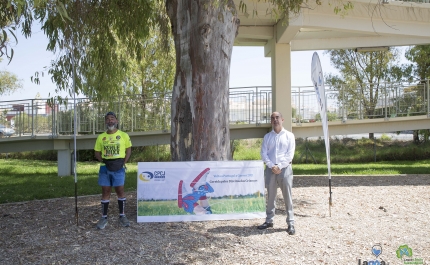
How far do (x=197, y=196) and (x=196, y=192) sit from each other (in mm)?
75

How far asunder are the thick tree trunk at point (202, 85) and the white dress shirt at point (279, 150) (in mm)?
1492

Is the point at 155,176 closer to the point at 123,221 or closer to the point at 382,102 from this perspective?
the point at 123,221

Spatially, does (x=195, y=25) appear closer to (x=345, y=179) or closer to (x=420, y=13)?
(x=345, y=179)

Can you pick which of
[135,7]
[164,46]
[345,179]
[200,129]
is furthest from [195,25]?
[345,179]

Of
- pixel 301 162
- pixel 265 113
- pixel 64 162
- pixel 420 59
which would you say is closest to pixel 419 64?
pixel 420 59

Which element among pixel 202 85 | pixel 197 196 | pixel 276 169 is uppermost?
pixel 202 85

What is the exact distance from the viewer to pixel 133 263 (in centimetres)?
582

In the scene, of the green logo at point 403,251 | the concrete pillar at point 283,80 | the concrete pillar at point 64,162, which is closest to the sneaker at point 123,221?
the green logo at point 403,251

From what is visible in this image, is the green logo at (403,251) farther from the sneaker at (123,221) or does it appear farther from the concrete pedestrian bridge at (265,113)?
the concrete pedestrian bridge at (265,113)

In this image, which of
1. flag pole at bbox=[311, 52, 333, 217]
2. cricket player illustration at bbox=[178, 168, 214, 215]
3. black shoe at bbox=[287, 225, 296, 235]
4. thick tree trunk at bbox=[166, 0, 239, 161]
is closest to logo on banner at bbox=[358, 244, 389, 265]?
black shoe at bbox=[287, 225, 296, 235]

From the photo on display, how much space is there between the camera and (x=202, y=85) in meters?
8.48

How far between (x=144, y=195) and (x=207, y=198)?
3.61ft

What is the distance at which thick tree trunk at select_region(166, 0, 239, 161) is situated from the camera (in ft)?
27.7

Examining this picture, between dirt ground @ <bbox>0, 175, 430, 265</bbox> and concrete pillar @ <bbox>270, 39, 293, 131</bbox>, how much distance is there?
6459 millimetres
